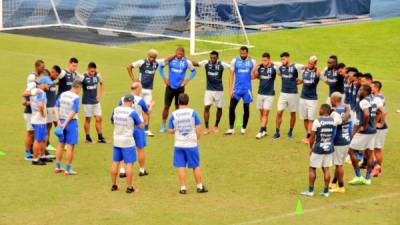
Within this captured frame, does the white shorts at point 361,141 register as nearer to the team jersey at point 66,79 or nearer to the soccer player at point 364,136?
the soccer player at point 364,136

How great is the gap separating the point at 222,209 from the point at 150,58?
25.1 feet

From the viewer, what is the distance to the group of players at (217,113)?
19.1m

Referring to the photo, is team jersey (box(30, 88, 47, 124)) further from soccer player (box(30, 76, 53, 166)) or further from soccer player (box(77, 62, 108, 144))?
soccer player (box(77, 62, 108, 144))

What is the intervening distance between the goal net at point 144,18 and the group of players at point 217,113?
11.6 meters

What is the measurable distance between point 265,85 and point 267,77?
22 centimetres

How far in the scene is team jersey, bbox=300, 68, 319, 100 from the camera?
2386 cm

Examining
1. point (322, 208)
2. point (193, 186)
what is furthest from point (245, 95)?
point (322, 208)

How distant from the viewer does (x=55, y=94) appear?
2264 centimetres

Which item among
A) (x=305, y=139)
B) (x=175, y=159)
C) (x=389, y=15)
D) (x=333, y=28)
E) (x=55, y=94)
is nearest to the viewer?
(x=175, y=159)

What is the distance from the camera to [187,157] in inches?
754

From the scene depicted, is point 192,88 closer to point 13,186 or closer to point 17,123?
point 17,123

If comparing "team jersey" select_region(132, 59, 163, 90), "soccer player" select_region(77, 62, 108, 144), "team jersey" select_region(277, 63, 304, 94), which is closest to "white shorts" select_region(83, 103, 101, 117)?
"soccer player" select_region(77, 62, 108, 144)

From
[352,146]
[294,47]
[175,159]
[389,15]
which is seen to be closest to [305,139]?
[352,146]

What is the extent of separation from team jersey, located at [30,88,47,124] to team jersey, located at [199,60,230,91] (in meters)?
5.33
